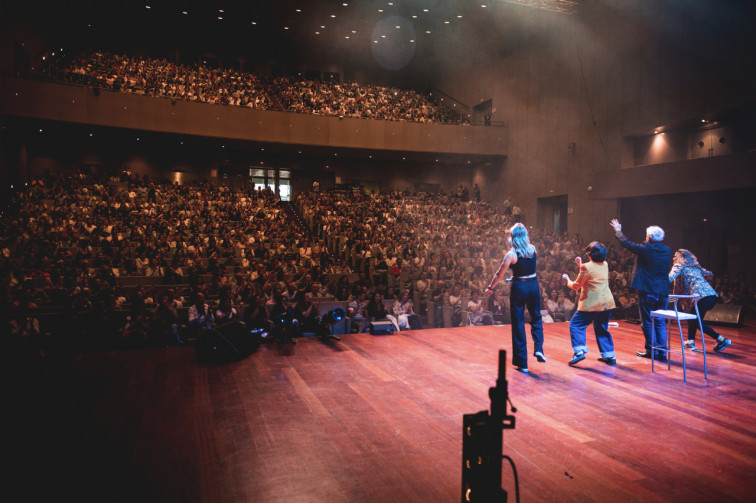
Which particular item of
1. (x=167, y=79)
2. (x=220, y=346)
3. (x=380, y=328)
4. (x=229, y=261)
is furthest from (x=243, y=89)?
(x=220, y=346)

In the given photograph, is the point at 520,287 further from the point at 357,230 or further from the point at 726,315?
the point at 357,230

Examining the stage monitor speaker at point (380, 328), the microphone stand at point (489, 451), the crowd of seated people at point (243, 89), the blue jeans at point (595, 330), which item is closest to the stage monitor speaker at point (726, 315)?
the blue jeans at point (595, 330)

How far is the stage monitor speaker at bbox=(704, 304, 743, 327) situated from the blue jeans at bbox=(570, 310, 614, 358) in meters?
3.03

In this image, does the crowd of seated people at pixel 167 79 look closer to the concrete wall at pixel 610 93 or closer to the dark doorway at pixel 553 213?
the concrete wall at pixel 610 93

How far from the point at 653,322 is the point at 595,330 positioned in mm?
690

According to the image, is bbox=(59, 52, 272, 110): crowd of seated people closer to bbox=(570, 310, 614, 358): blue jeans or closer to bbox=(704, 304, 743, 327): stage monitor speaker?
bbox=(704, 304, 743, 327): stage monitor speaker

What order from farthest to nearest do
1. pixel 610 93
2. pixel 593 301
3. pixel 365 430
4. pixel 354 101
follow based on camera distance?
1. pixel 354 101
2. pixel 610 93
3. pixel 593 301
4. pixel 365 430

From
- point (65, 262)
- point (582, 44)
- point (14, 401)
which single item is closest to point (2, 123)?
point (65, 262)

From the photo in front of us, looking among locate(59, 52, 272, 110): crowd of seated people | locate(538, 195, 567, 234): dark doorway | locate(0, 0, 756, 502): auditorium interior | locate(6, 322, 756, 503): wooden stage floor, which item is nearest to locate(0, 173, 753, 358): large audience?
locate(0, 0, 756, 502): auditorium interior

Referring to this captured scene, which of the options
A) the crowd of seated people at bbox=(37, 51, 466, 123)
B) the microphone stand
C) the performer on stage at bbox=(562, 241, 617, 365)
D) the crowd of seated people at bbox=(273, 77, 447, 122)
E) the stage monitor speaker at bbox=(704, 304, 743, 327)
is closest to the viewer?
the microphone stand

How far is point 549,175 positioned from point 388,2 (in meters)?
8.06

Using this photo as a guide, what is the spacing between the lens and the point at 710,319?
22.2 ft

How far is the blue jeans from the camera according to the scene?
4.57 metres

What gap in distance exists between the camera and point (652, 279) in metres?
4.70
